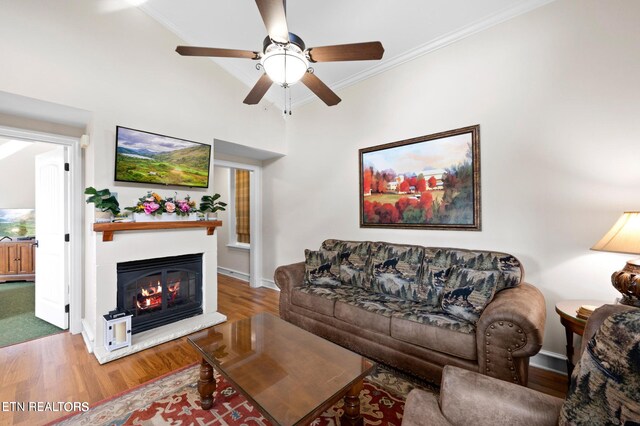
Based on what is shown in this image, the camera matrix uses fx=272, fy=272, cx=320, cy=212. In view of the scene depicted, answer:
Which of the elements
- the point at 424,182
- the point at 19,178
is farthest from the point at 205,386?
the point at 19,178

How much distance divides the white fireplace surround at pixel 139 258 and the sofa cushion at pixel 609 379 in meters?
3.14

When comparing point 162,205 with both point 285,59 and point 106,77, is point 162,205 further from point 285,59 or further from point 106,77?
point 285,59

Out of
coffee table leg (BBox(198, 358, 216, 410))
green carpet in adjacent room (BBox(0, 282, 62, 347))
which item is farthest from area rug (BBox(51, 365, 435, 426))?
green carpet in adjacent room (BBox(0, 282, 62, 347))

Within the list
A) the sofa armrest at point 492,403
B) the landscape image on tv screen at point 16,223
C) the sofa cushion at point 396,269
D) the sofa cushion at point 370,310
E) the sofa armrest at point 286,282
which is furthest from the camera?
the landscape image on tv screen at point 16,223

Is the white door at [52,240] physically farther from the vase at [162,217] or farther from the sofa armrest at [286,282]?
the sofa armrest at [286,282]

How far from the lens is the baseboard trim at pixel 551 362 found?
7.27ft

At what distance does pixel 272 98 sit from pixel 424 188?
2.70 meters

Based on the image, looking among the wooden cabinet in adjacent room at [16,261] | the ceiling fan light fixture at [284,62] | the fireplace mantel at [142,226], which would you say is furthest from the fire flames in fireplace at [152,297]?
the wooden cabinet in adjacent room at [16,261]

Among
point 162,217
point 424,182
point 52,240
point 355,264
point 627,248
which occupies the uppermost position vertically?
point 424,182

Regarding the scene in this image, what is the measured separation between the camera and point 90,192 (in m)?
2.50

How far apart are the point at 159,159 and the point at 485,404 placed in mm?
3395

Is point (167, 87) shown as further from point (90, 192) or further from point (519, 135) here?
point (519, 135)

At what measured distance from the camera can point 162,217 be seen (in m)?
2.95

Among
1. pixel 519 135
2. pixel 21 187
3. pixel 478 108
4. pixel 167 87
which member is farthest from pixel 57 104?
pixel 21 187
